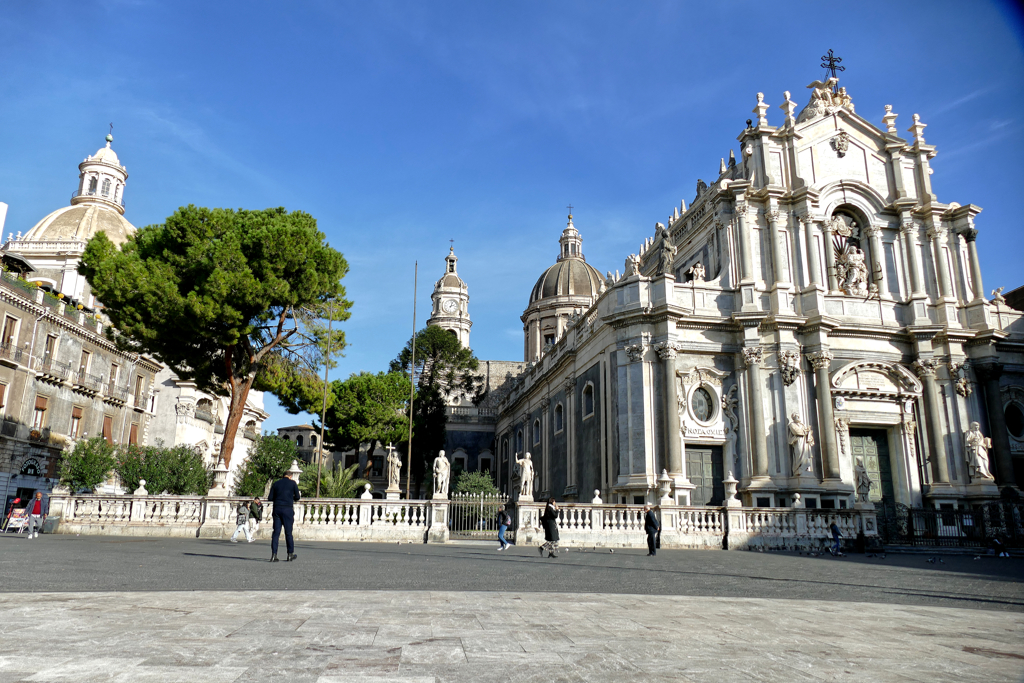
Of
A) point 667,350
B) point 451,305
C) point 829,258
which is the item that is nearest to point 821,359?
point 829,258

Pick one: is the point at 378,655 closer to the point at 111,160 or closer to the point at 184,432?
the point at 184,432

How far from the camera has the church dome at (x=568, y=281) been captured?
60.5m

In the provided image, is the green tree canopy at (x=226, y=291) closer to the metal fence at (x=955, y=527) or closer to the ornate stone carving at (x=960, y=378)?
the metal fence at (x=955, y=527)

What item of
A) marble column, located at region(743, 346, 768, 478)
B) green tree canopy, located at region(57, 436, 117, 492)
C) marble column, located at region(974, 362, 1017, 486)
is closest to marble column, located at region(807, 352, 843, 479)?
marble column, located at region(743, 346, 768, 478)

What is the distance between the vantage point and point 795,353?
26.8 metres

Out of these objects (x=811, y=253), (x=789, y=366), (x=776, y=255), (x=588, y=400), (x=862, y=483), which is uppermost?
(x=811, y=253)

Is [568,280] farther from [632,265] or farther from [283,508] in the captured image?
[283,508]

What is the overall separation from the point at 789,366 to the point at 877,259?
6.95 m

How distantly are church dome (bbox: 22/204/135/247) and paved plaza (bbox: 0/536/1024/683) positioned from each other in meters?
46.8

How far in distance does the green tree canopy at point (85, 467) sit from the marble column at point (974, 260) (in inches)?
1458

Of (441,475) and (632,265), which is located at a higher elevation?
(632,265)

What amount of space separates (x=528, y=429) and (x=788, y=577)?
29.1 m

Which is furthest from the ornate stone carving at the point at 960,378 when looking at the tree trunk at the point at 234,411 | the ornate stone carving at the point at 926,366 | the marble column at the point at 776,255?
the tree trunk at the point at 234,411

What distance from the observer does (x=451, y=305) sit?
229 ft
